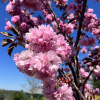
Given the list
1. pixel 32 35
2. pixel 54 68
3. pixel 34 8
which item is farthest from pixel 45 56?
pixel 34 8

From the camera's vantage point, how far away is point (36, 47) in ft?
2.59

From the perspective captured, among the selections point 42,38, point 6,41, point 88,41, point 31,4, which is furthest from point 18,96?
point 42,38

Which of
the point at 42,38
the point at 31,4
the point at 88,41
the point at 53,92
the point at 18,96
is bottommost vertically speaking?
the point at 18,96

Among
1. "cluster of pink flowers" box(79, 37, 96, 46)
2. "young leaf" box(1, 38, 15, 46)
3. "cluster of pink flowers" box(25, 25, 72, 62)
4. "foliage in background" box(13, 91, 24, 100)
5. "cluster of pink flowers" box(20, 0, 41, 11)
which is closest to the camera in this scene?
"cluster of pink flowers" box(25, 25, 72, 62)

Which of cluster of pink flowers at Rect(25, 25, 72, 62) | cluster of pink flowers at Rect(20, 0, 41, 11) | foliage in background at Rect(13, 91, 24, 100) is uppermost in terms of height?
cluster of pink flowers at Rect(20, 0, 41, 11)

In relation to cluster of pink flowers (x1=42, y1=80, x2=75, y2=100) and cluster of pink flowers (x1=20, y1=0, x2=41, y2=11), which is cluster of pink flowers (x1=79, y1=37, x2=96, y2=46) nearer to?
cluster of pink flowers (x1=20, y1=0, x2=41, y2=11)

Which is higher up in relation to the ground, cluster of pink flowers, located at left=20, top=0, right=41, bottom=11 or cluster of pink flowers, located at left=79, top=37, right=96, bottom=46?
cluster of pink flowers, located at left=20, top=0, right=41, bottom=11

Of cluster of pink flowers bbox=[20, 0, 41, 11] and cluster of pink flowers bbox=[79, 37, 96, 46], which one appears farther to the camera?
cluster of pink flowers bbox=[79, 37, 96, 46]

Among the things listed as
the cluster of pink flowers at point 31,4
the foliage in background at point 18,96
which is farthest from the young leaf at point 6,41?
the foliage in background at point 18,96

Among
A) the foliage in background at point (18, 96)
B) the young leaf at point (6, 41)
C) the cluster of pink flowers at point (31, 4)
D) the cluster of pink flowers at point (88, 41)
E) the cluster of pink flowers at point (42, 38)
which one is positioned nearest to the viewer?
the cluster of pink flowers at point (42, 38)

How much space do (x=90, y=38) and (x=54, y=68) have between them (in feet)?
4.79

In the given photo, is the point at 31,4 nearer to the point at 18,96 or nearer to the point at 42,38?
the point at 42,38

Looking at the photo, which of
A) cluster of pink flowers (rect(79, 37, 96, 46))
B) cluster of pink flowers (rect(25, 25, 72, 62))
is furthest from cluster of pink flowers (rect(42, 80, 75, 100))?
cluster of pink flowers (rect(79, 37, 96, 46))

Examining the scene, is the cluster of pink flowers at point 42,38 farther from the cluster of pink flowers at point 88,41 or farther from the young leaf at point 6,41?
the cluster of pink flowers at point 88,41
